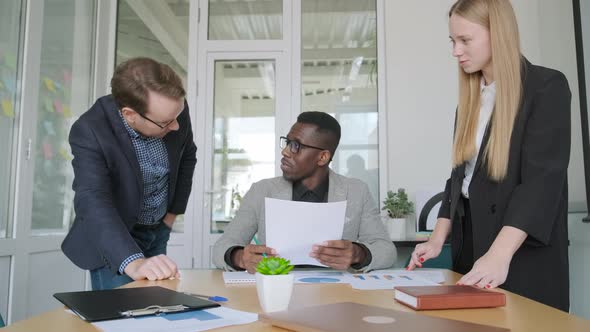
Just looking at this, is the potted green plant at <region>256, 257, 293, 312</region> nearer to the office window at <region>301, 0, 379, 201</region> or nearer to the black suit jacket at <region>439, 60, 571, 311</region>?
the black suit jacket at <region>439, 60, 571, 311</region>

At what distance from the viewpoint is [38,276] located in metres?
2.99

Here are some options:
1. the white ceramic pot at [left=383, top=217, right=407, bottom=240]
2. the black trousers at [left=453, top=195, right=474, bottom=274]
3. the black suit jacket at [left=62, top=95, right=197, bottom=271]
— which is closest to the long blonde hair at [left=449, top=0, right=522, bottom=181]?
the black trousers at [left=453, top=195, right=474, bottom=274]

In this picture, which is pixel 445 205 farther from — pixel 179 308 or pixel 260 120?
pixel 260 120

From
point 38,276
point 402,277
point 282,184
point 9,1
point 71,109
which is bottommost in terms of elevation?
point 38,276

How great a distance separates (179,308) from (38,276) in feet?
8.22

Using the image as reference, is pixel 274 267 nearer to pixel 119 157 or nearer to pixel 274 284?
pixel 274 284

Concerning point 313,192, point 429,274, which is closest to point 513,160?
point 429,274

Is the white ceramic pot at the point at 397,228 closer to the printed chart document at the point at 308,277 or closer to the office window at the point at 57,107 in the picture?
the printed chart document at the point at 308,277

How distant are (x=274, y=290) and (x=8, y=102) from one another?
239cm

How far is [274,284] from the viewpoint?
0.92 metres

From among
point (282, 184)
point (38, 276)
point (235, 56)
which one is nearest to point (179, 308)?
point (282, 184)

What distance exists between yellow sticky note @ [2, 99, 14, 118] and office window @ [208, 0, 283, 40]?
1830 mm

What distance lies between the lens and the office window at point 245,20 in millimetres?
4168

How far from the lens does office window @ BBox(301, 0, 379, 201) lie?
4059 millimetres
